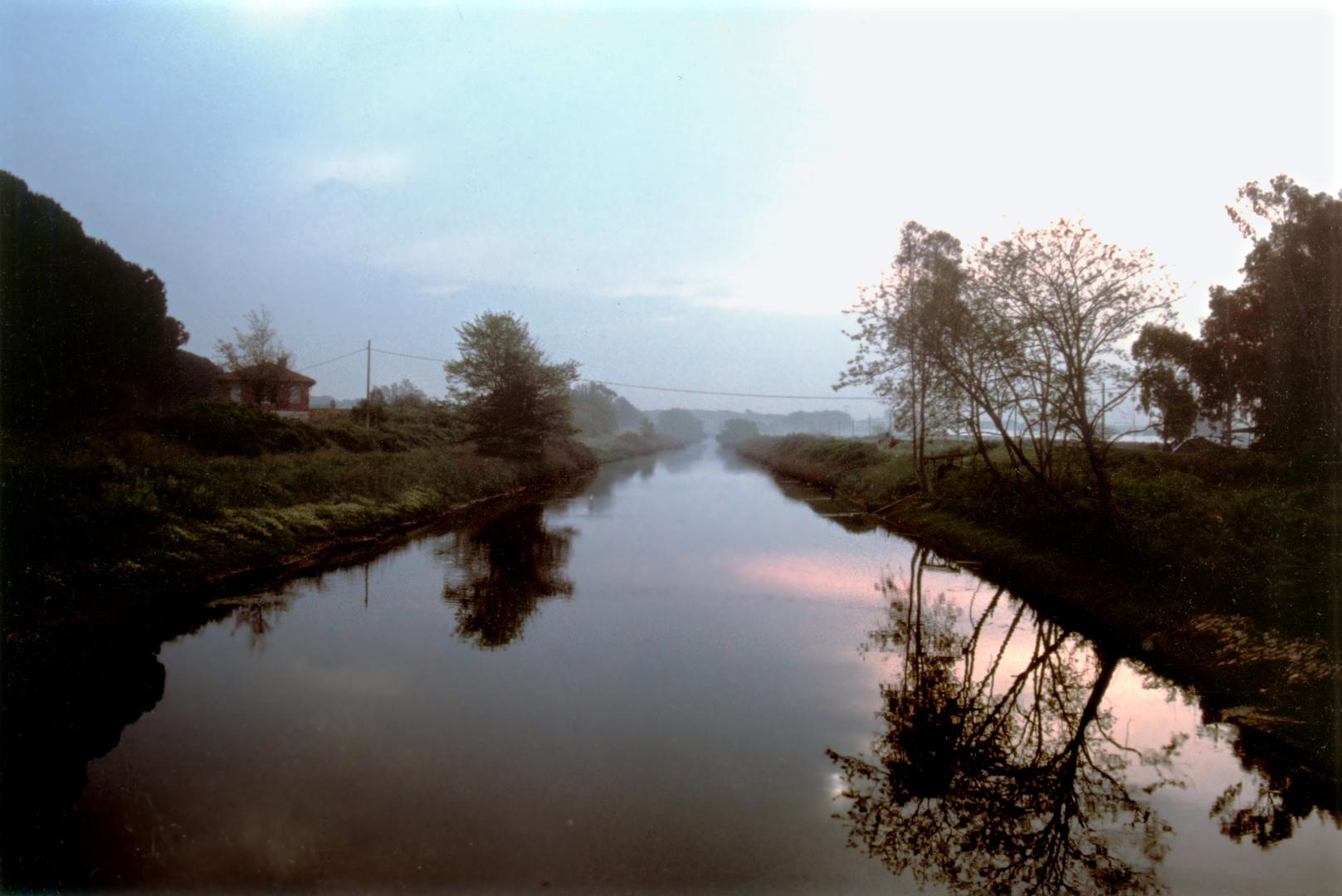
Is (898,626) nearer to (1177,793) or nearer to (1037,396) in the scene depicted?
(1177,793)

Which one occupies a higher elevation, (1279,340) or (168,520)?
(1279,340)

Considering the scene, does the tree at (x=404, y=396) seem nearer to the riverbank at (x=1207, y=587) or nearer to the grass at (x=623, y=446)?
the grass at (x=623, y=446)

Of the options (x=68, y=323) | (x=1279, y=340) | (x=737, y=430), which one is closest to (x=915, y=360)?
(x=1279, y=340)

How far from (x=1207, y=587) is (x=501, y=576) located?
1056 cm

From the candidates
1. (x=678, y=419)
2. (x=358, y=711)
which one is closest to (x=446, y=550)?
(x=358, y=711)

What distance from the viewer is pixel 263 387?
36062mm

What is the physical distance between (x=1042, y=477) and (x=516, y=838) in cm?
1249

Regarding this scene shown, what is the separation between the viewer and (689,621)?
10344mm

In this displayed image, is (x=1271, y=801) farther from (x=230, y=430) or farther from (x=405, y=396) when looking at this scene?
(x=405, y=396)

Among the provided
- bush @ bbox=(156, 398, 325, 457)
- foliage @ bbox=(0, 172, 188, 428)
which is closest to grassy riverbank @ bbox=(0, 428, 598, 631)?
bush @ bbox=(156, 398, 325, 457)

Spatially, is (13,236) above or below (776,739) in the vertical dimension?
above

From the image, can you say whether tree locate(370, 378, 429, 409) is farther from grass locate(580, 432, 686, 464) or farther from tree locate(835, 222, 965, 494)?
tree locate(835, 222, 965, 494)

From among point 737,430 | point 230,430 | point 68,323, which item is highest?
point 737,430

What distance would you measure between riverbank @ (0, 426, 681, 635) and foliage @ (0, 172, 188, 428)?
12.1 feet
